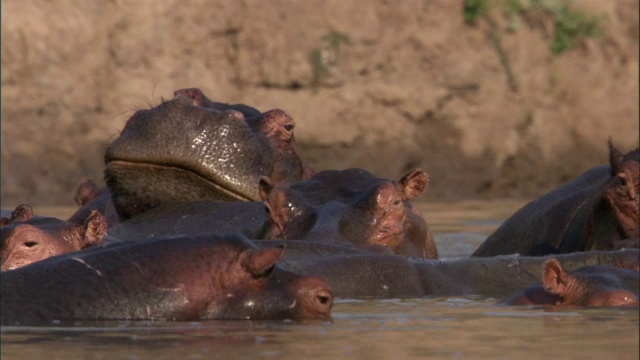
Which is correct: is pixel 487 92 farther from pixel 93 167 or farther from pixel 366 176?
pixel 366 176

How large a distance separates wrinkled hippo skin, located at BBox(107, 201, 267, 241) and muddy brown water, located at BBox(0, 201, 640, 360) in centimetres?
200

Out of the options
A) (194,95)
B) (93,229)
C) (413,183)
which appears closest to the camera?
(93,229)

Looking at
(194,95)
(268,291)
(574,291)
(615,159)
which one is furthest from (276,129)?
(268,291)

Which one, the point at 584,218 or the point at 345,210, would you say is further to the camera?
the point at 584,218

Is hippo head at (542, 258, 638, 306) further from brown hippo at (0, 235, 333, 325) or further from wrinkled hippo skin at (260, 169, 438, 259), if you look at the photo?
wrinkled hippo skin at (260, 169, 438, 259)

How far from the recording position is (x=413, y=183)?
7531mm

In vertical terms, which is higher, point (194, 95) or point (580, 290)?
point (194, 95)

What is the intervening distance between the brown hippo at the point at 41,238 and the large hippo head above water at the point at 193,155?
1485 mm

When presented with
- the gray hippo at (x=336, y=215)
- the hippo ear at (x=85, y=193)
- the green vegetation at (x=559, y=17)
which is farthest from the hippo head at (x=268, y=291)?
the green vegetation at (x=559, y=17)

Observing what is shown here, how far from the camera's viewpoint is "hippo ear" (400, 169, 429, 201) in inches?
295

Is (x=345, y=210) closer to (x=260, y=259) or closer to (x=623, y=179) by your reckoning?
(x=623, y=179)

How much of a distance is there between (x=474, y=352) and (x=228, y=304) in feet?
2.88

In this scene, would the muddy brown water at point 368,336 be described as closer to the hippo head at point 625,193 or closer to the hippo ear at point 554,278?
the hippo ear at point 554,278

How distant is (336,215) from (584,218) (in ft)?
5.72
